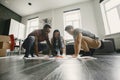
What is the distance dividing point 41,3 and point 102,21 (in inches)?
142

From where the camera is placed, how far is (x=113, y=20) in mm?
3783

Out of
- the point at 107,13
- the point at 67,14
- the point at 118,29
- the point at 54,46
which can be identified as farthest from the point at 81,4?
the point at 54,46

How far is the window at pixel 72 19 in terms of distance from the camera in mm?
4934

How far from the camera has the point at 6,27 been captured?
16.2 feet

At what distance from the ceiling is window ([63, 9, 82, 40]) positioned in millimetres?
550

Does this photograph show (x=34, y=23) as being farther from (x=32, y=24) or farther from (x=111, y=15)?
(x=111, y=15)

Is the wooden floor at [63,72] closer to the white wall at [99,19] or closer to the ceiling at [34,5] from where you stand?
the white wall at [99,19]

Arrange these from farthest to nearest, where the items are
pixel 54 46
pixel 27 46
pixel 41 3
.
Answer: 1. pixel 41 3
2. pixel 54 46
3. pixel 27 46

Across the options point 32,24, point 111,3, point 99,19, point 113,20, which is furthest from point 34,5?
point 113,20

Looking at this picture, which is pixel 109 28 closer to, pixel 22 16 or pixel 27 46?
pixel 27 46

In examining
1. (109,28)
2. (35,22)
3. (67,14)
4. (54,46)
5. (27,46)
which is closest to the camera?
(27,46)

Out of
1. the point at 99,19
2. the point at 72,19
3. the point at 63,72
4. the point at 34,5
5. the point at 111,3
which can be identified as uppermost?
the point at 34,5

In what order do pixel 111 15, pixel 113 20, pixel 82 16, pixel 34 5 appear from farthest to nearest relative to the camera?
pixel 34 5 < pixel 82 16 < pixel 111 15 < pixel 113 20

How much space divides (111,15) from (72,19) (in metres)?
2.09
